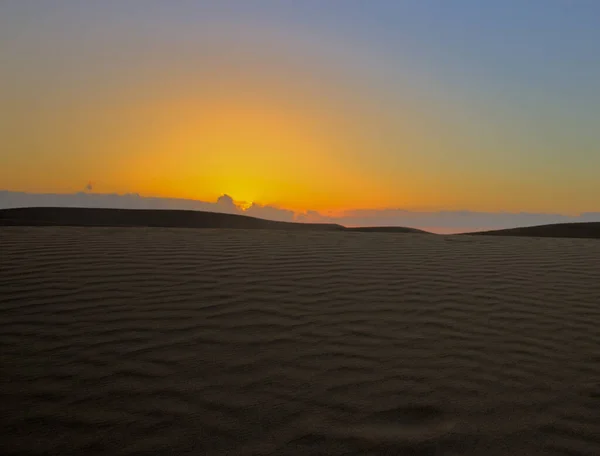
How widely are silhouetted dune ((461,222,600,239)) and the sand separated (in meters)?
17.4

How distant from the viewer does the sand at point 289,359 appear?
2951 mm

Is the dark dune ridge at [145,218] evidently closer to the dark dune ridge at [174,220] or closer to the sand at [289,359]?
the dark dune ridge at [174,220]

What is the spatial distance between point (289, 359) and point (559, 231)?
2353 cm

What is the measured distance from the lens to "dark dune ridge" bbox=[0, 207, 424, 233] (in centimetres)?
2659

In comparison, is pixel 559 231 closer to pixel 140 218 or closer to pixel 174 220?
pixel 174 220

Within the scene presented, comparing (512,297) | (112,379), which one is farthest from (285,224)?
(112,379)

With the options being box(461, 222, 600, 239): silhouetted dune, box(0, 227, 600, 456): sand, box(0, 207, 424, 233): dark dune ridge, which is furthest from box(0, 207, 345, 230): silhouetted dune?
box(0, 227, 600, 456): sand

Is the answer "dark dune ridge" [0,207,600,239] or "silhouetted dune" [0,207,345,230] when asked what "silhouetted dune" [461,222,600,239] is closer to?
"dark dune ridge" [0,207,600,239]

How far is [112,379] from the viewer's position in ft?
11.4

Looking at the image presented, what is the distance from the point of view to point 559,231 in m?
23.8

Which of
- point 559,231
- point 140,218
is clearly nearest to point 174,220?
point 140,218

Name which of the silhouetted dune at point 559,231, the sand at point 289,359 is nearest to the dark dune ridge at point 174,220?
the silhouetted dune at point 559,231

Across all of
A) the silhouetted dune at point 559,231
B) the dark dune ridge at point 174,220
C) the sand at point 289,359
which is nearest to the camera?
the sand at point 289,359

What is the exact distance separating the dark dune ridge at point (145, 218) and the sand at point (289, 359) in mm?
19431
